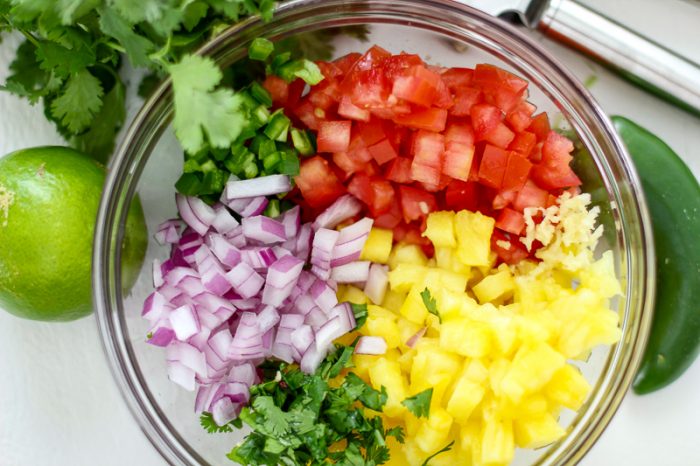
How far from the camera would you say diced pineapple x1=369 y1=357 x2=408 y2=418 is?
1.42m

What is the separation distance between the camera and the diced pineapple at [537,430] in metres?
1.37

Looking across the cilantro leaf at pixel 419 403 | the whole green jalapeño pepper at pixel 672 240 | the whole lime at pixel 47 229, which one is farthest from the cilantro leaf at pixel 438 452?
the whole lime at pixel 47 229

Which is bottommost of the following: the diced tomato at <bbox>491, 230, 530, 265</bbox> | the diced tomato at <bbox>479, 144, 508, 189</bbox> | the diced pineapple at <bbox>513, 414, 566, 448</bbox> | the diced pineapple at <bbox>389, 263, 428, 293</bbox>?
the diced pineapple at <bbox>513, 414, 566, 448</bbox>

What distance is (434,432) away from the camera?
139 cm

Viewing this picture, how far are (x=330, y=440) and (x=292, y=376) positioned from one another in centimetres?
14

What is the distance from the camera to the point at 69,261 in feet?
4.88

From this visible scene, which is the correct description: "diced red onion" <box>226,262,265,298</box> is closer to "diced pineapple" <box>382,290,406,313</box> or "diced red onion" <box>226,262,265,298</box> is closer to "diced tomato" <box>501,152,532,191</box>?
"diced pineapple" <box>382,290,406,313</box>

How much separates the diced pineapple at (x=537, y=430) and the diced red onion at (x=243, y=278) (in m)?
0.59

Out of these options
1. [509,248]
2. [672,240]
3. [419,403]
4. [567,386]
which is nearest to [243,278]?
[419,403]

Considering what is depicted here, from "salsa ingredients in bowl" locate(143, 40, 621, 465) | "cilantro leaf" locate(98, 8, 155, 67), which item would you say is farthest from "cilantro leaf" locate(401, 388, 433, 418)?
"cilantro leaf" locate(98, 8, 155, 67)

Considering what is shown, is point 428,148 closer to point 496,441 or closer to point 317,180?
point 317,180

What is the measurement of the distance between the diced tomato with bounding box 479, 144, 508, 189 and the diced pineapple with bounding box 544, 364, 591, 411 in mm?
392

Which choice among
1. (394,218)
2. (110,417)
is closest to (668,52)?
(394,218)

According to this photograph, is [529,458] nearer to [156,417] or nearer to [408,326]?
[408,326]
